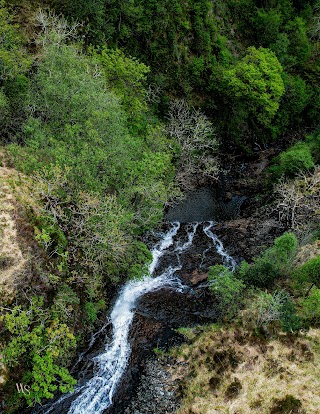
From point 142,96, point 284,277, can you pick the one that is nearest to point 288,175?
point 284,277

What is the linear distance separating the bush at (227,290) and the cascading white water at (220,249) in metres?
3.86

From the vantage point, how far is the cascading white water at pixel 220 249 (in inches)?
1141

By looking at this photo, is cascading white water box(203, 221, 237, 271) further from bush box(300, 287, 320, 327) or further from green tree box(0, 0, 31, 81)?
green tree box(0, 0, 31, 81)

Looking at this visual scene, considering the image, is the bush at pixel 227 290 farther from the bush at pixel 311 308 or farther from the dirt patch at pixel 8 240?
the dirt patch at pixel 8 240

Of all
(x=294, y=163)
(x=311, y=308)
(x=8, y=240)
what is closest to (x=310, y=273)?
(x=311, y=308)

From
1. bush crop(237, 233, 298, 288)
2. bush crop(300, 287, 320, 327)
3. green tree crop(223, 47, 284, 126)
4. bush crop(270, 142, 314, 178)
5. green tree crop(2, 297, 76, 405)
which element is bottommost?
bush crop(300, 287, 320, 327)

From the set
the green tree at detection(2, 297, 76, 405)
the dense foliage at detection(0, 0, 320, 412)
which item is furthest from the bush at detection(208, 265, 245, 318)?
the green tree at detection(2, 297, 76, 405)

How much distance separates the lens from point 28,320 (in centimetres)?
1694

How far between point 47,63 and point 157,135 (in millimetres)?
11826

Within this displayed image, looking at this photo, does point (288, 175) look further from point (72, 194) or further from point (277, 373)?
point (72, 194)

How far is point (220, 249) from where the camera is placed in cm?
3070

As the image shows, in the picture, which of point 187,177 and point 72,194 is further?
point 187,177

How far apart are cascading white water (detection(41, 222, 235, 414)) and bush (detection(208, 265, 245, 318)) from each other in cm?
345

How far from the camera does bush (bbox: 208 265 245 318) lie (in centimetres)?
2350
